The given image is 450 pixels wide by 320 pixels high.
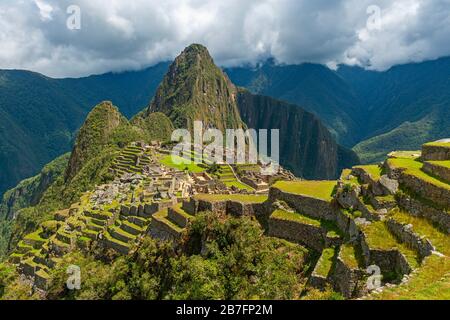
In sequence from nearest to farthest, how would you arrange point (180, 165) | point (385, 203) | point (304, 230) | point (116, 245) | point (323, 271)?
point (323, 271) → point (385, 203) → point (304, 230) → point (116, 245) → point (180, 165)

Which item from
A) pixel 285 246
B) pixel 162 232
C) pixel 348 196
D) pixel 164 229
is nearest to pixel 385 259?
→ pixel 348 196

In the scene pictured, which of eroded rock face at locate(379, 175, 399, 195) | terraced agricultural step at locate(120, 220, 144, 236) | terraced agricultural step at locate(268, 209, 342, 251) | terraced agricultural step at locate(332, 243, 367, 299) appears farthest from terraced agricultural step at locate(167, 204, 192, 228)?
eroded rock face at locate(379, 175, 399, 195)

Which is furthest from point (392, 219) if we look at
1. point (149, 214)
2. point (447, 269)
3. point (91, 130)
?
point (91, 130)

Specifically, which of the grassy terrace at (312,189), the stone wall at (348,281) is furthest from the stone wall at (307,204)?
the stone wall at (348,281)

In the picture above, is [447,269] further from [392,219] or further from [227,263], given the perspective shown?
[227,263]

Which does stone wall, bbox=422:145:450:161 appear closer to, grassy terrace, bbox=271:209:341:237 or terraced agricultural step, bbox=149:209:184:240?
grassy terrace, bbox=271:209:341:237

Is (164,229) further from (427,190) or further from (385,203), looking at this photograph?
(427,190)
